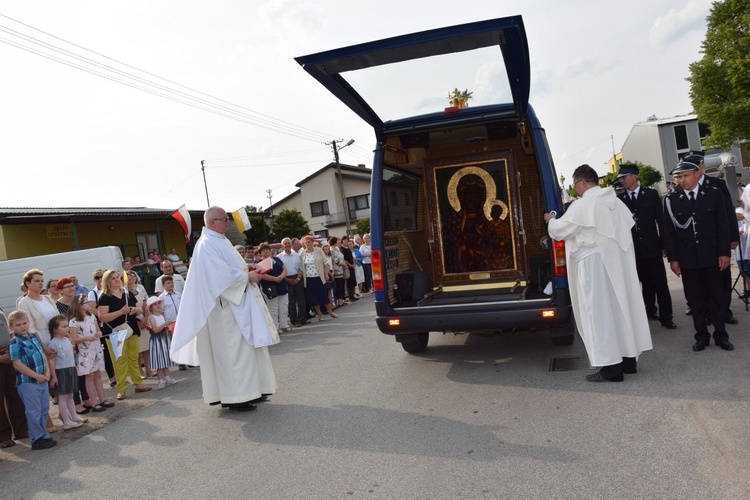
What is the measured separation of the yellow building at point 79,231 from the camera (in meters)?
20.9

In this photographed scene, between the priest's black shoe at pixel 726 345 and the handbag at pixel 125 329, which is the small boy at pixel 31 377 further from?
the priest's black shoe at pixel 726 345

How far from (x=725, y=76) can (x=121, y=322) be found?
36.8m

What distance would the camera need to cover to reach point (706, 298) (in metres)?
6.47

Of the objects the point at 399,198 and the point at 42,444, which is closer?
the point at 42,444

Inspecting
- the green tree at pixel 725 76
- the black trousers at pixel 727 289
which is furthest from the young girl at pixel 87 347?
the green tree at pixel 725 76

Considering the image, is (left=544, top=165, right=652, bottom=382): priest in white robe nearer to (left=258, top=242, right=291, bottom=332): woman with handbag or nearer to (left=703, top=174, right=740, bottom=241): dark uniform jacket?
(left=703, top=174, right=740, bottom=241): dark uniform jacket

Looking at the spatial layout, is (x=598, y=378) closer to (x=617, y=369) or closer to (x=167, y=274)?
(x=617, y=369)

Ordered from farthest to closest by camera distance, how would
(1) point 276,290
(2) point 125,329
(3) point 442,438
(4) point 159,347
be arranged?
(1) point 276,290
(4) point 159,347
(2) point 125,329
(3) point 442,438

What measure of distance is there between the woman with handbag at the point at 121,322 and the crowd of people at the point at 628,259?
17.8ft

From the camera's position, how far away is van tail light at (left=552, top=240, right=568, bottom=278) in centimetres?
618

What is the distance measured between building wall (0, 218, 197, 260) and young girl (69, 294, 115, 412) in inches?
573

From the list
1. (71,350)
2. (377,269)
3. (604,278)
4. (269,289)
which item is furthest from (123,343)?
(604,278)

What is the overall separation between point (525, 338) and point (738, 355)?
2763 mm

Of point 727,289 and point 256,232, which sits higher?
point 256,232
